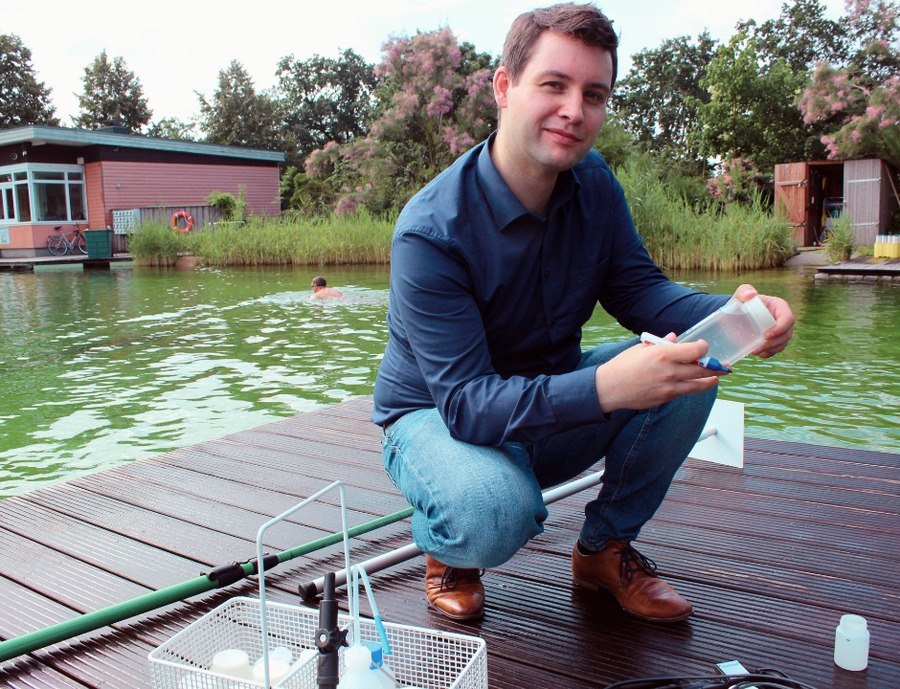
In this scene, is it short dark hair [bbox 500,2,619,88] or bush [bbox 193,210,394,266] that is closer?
short dark hair [bbox 500,2,619,88]

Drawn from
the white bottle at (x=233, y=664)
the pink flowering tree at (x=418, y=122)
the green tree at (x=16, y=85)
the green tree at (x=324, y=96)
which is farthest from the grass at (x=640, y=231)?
the green tree at (x=16, y=85)

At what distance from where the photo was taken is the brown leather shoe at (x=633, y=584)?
1.79m

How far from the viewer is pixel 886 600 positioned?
6.12 feet

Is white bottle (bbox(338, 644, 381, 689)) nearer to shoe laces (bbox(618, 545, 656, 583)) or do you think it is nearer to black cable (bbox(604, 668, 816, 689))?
black cable (bbox(604, 668, 816, 689))

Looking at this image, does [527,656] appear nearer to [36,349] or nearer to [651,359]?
[651,359]

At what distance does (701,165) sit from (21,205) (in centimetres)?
1920

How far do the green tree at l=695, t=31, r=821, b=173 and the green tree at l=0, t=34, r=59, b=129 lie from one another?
29.6 metres

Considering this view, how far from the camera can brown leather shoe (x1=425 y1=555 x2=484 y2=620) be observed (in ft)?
5.98

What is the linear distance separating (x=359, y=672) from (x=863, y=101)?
1775 cm

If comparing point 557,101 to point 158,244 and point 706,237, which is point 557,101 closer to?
point 706,237

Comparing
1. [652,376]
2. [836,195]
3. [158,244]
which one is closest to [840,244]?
[836,195]

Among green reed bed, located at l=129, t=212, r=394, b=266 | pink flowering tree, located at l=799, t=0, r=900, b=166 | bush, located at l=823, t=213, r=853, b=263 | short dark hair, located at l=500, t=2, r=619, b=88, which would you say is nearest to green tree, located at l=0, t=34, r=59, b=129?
green reed bed, located at l=129, t=212, r=394, b=266

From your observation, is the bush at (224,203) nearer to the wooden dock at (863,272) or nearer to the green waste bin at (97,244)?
the green waste bin at (97,244)

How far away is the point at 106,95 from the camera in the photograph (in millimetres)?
40250
